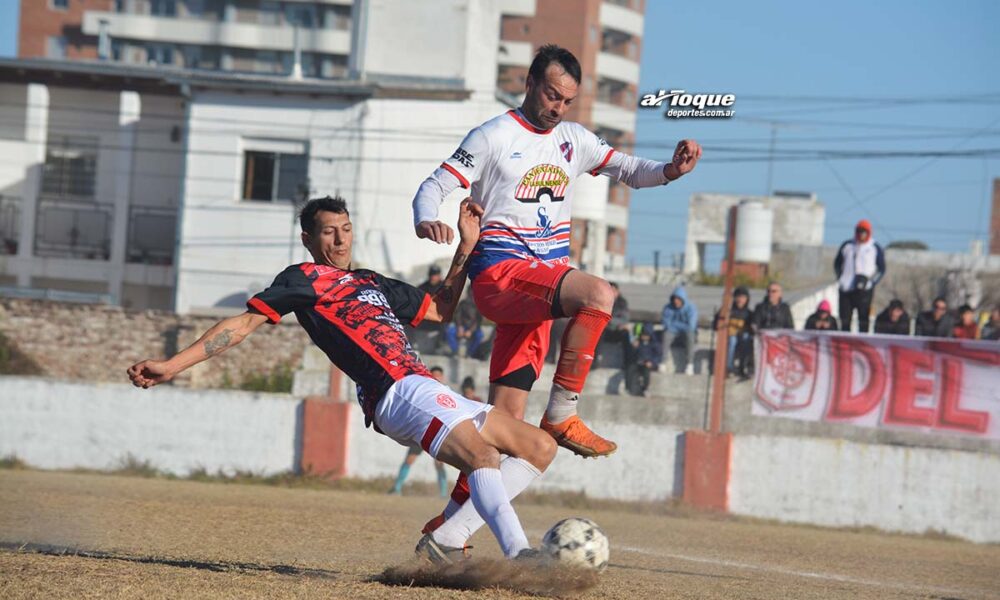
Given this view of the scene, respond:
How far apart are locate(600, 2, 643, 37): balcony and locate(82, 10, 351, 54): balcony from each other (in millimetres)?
14529

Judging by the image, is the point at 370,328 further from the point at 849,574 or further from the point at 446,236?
the point at 849,574

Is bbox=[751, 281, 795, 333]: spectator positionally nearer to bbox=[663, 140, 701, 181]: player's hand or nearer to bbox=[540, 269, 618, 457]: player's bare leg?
bbox=[663, 140, 701, 181]: player's hand

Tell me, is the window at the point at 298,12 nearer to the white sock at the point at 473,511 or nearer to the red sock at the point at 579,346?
the red sock at the point at 579,346

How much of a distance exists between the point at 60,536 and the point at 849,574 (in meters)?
6.43

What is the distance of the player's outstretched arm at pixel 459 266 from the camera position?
7.06 meters

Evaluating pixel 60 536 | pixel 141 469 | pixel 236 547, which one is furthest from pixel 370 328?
pixel 141 469

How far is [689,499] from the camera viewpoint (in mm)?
19938

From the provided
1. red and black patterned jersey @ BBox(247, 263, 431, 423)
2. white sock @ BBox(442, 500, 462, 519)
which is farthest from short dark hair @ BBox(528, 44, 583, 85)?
white sock @ BBox(442, 500, 462, 519)

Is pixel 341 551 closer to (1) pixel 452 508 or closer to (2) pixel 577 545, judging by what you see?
(1) pixel 452 508

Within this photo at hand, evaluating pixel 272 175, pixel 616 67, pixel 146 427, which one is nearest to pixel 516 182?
pixel 146 427

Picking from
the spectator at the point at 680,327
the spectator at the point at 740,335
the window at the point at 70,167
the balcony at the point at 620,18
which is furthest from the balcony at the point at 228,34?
the spectator at the point at 740,335

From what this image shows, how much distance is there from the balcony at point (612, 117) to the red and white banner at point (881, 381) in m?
50.5

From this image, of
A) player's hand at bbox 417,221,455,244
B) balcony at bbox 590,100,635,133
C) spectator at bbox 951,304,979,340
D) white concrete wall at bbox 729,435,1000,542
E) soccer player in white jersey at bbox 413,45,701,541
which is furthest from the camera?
balcony at bbox 590,100,635,133

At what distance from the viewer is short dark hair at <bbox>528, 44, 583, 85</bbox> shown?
7391 mm
